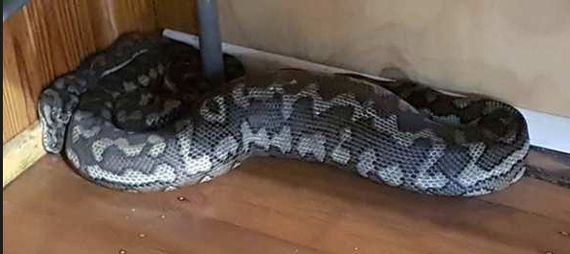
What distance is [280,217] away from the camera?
1.84 metres

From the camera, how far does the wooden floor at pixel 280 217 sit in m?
1.76

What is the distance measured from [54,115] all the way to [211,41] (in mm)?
418

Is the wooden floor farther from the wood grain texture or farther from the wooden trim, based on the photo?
the wood grain texture

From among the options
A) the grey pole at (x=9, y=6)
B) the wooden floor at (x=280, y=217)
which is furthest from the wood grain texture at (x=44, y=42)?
the grey pole at (x=9, y=6)

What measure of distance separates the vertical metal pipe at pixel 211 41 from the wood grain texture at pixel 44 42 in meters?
0.30

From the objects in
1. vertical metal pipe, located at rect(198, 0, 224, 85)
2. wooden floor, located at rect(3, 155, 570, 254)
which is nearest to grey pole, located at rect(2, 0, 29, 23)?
wooden floor, located at rect(3, 155, 570, 254)

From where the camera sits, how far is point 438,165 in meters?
1.82

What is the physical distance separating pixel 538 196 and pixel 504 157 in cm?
→ 13

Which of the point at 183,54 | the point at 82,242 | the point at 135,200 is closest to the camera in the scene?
the point at 82,242

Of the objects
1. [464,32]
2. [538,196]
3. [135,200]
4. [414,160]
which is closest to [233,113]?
[135,200]

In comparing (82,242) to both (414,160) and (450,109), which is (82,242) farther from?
(450,109)

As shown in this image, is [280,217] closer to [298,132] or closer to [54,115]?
[298,132]

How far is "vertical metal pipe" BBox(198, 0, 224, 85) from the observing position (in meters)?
2.01

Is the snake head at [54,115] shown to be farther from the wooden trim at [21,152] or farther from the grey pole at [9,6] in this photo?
the grey pole at [9,6]
